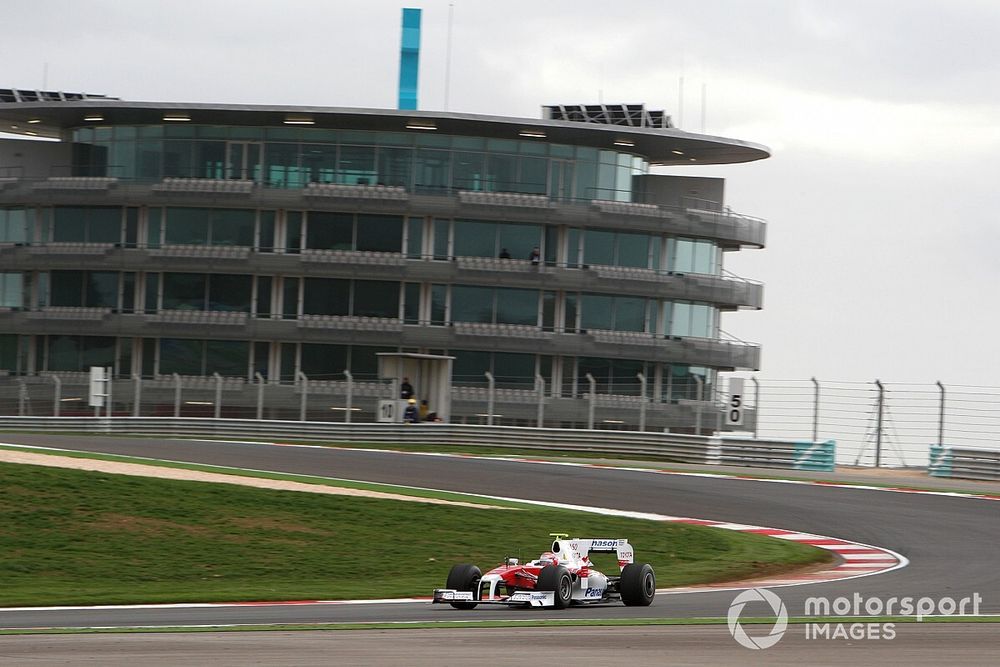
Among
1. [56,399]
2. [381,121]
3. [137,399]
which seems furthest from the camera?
[381,121]

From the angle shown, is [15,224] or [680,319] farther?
[15,224]

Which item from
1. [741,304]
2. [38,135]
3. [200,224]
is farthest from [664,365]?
[38,135]

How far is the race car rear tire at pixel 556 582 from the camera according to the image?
13734 mm

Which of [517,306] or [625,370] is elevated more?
[517,306]

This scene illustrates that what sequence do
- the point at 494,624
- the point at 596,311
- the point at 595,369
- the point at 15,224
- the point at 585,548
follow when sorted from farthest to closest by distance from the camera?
the point at 15,224, the point at 596,311, the point at 595,369, the point at 585,548, the point at 494,624

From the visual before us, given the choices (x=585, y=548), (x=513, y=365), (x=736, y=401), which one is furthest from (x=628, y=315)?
(x=585, y=548)

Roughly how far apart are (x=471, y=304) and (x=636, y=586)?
138ft

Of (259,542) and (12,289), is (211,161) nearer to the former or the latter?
(12,289)

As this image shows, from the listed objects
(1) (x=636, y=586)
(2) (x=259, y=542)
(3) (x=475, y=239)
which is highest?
(3) (x=475, y=239)

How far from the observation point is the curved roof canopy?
5419 cm

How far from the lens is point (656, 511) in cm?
2578

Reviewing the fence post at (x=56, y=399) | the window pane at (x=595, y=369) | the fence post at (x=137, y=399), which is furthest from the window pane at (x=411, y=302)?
the fence post at (x=56, y=399)

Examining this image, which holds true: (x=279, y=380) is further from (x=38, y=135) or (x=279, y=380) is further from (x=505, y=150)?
(x=38, y=135)

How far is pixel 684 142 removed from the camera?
56.5 metres
